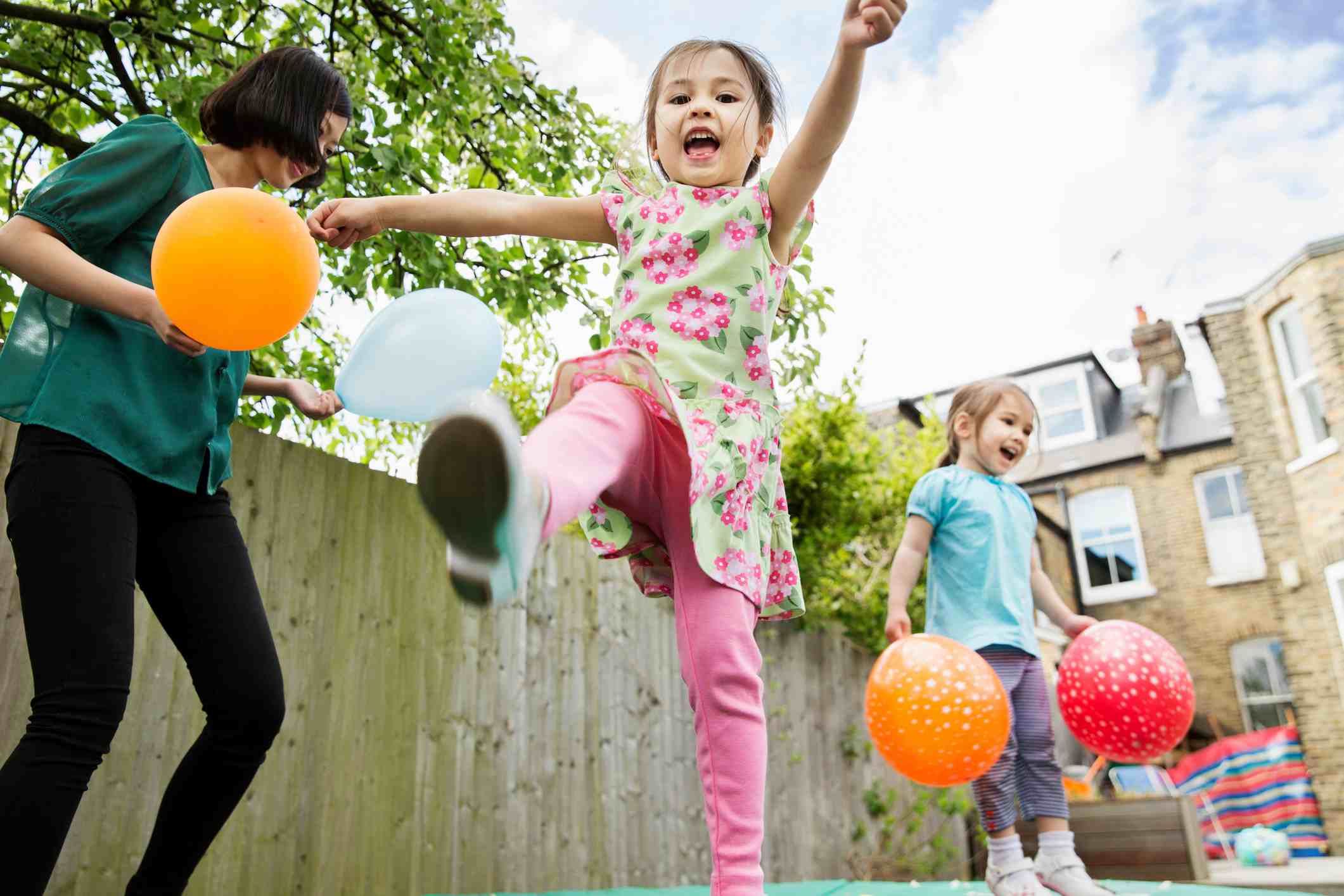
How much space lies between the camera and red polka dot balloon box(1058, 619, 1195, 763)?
2.72m

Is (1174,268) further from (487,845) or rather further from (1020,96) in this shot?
(487,845)

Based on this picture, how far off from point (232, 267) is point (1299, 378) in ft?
43.3

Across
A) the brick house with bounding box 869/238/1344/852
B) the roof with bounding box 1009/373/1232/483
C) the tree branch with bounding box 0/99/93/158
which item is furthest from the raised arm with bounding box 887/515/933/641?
the roof with bounding box 1009/373/1232/483

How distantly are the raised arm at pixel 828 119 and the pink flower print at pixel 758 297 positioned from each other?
109 mm

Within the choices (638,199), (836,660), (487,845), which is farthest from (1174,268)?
(638,199)

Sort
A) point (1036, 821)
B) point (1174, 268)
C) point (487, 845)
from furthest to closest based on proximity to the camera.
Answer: point (1174, 268)
point (487, 845)
point (1036, 821)

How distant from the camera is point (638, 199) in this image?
184 centimetres

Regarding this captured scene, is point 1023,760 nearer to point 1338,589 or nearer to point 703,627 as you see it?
point 703,627

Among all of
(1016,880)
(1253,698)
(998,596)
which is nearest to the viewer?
(1016,880)

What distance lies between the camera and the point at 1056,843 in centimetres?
280

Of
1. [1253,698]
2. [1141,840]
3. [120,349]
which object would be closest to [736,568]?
[120,349]

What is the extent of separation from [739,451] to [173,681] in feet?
7.68

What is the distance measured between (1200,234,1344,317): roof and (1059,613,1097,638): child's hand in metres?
10.3

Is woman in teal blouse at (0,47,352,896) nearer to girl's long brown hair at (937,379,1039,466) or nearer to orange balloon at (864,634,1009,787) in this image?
orange balloon at (864,634,1009,787)
